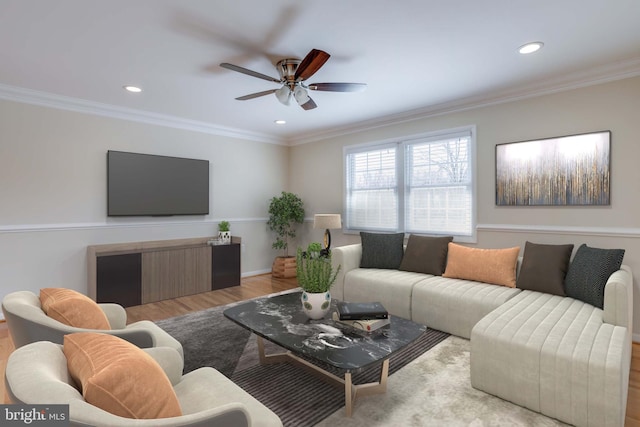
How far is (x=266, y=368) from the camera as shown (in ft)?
8.14

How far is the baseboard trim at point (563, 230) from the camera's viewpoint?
9.78 ft

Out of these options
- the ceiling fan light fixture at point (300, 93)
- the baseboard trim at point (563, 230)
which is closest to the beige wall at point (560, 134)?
the baseboard trim at point (563, 230)

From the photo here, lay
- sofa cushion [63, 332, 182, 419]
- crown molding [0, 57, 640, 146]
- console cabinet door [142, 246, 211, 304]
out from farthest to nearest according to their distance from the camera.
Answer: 1. console cabinet door [142, 246, 211, 304]
2. crown molding [0, 57, 640, 146]
3. sofa cushion [63, 332, 182, 419]

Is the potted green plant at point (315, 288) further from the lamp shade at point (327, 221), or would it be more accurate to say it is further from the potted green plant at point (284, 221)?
the potted green plant at point (284, 221)

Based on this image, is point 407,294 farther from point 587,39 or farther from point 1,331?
point 1,331

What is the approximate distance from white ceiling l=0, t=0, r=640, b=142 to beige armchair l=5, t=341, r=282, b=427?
2.05 m

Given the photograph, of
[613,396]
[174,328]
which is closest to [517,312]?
[613,396]

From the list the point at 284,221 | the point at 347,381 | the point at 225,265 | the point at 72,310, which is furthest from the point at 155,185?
the point at 347,381

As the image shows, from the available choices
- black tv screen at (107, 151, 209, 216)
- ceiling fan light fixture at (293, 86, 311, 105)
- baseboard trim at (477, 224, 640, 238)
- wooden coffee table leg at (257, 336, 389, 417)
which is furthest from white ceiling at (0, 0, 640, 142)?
wooden coffee table leg at (257, 336, 389, 417)

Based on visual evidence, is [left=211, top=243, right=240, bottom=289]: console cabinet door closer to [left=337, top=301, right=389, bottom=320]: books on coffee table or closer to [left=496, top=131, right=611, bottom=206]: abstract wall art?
[left=337, top=301, right=389, bottom=320]: books on coffee table

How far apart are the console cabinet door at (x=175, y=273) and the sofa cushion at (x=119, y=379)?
3.30 meters

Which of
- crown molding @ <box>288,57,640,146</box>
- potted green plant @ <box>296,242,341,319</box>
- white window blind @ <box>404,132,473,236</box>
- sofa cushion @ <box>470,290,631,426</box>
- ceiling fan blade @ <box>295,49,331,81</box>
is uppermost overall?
crown molding @ <box>288,57,640,146</box>

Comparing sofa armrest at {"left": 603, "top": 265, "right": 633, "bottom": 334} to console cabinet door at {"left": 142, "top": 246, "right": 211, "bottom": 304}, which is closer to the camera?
sofa armrest at {"left": 603, "top": 265, "right": 633, "bottom": 334}

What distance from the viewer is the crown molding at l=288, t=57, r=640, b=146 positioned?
117 inches
